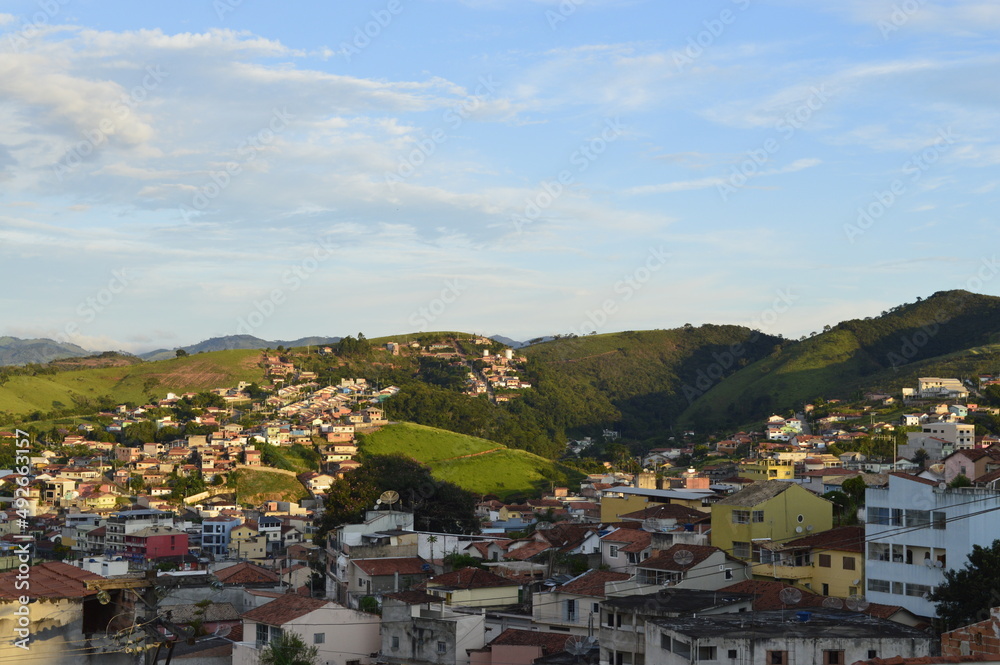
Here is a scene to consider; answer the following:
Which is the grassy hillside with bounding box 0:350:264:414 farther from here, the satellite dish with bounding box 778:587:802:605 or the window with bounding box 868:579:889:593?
the satellite dish with bounding box 778:587:802:605

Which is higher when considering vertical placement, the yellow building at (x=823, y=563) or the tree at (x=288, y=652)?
the yellow building at (x=823, y=563)

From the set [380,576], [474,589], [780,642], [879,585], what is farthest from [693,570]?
[380,576]

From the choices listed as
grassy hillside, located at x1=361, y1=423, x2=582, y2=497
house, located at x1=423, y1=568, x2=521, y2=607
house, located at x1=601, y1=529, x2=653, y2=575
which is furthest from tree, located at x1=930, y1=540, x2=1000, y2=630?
grassy hillside, located at x1=361, y1=423, x2=582, y2=497

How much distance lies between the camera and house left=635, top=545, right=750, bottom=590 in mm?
24250

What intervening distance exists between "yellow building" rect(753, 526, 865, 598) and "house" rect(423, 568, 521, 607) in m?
6.26

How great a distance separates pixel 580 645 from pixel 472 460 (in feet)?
210

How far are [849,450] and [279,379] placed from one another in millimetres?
76267

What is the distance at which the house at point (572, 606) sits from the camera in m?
23.2

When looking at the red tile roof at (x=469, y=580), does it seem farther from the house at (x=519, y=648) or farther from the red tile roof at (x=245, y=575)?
the red tile roof at (x=245, y=575)

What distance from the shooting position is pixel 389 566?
3038 centimetres

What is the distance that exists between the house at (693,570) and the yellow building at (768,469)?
103 feet

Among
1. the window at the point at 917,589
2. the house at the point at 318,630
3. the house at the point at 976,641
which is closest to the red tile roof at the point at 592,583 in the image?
the house at the point at 318,630

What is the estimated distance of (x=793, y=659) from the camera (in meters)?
17.1

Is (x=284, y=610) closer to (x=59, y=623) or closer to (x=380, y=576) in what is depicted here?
(x=380, y=576)
